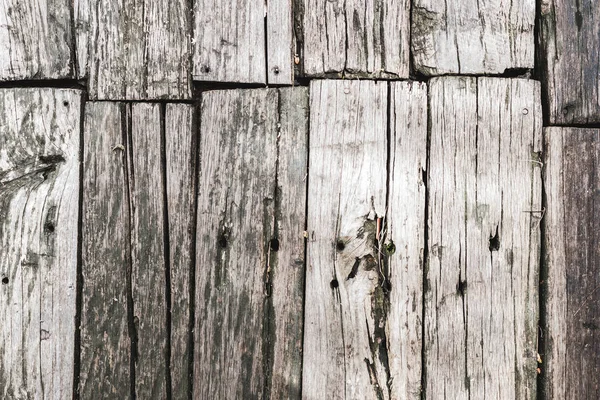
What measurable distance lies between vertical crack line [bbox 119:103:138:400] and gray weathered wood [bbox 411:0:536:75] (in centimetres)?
107

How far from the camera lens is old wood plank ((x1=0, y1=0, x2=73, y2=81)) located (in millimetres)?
1641

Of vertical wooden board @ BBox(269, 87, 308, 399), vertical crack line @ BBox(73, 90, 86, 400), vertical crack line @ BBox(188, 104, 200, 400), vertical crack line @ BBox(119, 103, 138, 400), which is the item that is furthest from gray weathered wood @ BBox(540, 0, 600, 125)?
vertical crack line @ BBox(73, 90, 86, 400)

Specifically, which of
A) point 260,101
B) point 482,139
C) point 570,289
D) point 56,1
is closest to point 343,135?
point 260,101

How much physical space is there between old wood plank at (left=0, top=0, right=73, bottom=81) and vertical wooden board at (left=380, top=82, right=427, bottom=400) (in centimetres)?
122

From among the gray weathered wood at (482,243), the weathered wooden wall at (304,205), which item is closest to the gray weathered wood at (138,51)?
the weathered wooden wall at (304,205)

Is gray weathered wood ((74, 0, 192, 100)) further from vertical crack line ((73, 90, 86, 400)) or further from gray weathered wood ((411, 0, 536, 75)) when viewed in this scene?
gray weathered wood ((411, 0, 536, 75))

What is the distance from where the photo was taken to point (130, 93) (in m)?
1.64

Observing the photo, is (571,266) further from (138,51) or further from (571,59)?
(138,51)

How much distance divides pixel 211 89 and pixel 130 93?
0.96ft

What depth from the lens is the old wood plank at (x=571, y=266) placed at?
161 cm

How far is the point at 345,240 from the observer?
1.61 m

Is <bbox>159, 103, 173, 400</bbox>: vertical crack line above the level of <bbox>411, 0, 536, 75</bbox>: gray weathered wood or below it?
below

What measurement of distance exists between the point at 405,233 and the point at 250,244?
558mm

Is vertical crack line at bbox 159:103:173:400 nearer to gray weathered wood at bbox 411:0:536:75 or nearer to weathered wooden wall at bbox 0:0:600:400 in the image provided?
weathered wooden wall at bbox 0:0:600:400
